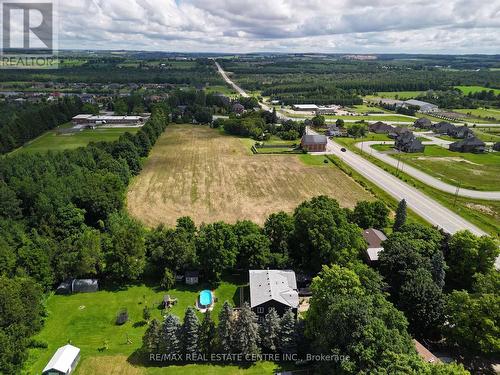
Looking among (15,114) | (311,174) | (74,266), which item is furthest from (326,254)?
(15,114)

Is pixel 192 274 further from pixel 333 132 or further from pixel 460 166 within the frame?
pixel 333 132

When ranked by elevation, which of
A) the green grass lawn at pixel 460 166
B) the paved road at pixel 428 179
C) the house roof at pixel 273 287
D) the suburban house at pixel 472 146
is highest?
the suburban house at pixel 472 146

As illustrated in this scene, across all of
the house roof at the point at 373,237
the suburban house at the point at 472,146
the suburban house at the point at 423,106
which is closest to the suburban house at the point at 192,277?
the house roof at the point at 373,237

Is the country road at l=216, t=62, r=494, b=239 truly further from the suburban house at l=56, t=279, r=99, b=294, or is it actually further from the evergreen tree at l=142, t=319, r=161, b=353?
the suburban house at l=56, t=279, r=99, b=294

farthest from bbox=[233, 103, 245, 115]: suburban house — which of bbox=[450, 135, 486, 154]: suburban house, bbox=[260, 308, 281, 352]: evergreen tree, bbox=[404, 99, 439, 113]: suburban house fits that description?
bbox=[260, 308, 281, 352]: evergreen tree

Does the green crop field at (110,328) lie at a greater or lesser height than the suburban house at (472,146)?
lesser

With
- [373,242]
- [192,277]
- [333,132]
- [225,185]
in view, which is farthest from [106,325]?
[333,132]

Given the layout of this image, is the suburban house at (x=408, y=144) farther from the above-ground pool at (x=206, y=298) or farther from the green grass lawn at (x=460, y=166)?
the above-ground pool at (x=206, y=298)
